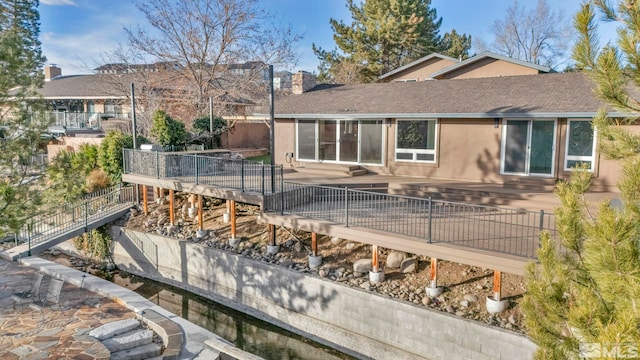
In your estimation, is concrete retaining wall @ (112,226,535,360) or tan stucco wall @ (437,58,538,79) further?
tan stucco wall @ (437,58,538,79)

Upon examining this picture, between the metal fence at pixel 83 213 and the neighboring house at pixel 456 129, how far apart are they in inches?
250

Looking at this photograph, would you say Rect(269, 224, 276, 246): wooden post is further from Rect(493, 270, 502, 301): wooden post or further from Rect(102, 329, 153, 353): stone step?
Rect(493, 270, 502, 301): wooden post

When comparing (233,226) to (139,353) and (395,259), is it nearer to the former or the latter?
(395,259)

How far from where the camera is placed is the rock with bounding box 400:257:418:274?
10289 mm

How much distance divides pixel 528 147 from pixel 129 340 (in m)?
11.4

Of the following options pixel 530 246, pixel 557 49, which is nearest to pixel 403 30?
pixel 557 49

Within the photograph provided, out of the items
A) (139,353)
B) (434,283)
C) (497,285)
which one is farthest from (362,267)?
(139,353)

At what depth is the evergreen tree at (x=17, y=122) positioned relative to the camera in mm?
6891

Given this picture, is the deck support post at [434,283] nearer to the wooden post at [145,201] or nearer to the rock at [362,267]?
the rock at [362,267]

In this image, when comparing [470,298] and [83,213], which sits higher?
[83,213]

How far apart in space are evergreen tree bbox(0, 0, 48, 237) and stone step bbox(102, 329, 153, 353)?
8.51 ft

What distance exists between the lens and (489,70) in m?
19.1

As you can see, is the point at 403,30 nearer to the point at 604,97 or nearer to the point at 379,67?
the point at 379,67

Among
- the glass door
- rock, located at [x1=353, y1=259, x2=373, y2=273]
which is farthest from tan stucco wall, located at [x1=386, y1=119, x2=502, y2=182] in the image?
rock, located at [x1=353, y1=259, x2=373, y2=273]
